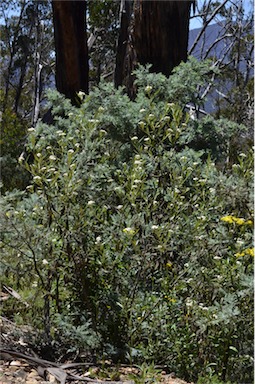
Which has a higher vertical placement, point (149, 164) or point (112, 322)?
point (149, 164)

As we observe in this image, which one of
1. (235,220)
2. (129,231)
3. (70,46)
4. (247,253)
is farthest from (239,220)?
(70,46)

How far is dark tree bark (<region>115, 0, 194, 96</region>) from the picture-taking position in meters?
4.80

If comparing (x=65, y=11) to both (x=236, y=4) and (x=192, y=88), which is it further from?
(x=236, y=4)

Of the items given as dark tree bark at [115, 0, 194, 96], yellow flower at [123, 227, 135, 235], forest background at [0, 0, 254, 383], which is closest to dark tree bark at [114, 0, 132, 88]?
dark tree bark at [115, 0, 194, 96]

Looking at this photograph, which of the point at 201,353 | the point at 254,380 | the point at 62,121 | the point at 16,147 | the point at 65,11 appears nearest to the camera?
the point at 254,380

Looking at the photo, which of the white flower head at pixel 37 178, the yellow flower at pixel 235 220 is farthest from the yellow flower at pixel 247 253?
the white flower head at pixel 37 178

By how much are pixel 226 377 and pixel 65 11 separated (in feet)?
14.5

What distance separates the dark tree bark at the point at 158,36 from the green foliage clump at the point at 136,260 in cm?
198

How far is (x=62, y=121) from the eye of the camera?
12.8ft

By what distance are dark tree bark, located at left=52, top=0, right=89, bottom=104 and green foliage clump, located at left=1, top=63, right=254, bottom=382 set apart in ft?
10.5

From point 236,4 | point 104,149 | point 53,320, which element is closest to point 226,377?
point 53,320

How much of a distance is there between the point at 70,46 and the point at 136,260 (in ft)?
13.0

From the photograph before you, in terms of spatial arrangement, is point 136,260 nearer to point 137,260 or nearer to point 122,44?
point 137,260

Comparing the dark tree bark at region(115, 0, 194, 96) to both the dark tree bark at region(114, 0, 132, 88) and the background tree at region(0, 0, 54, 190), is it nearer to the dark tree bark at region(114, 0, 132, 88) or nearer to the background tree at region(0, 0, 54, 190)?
the dark tree bark at region(114, 0, 132, 88)
